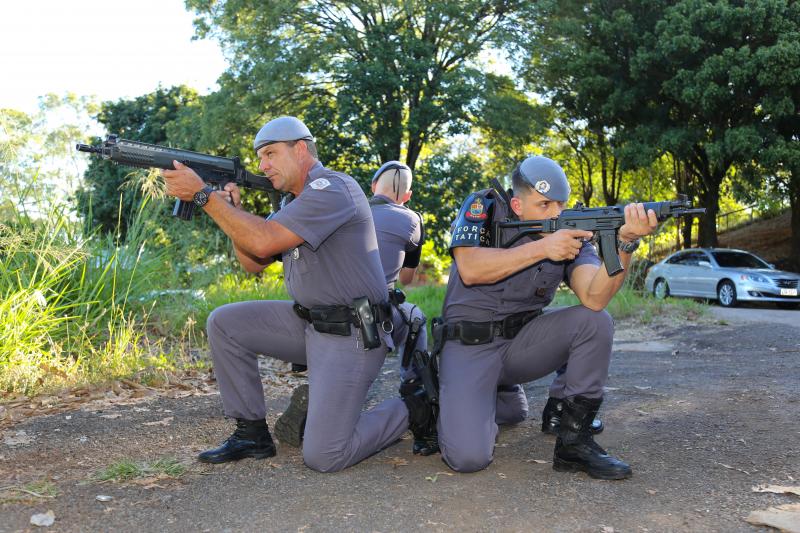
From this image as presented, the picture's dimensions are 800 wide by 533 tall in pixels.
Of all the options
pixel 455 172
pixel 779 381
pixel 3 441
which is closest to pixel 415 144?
pixel 455 172

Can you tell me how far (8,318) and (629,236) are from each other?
412cm

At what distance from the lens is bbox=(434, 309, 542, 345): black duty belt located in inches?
161

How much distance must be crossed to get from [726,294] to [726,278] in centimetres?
34

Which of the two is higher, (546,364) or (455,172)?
(455,172)

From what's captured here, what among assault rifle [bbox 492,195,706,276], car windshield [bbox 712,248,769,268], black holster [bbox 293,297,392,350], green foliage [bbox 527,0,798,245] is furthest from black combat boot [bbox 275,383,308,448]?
green foliage [bbox 527,0,798,245]

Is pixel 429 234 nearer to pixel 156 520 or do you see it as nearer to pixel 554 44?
pixel 554 44

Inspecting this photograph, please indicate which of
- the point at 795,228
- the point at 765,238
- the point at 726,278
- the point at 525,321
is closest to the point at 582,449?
the point at 525,321

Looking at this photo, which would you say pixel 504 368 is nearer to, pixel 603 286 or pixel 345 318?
pixel 603 286

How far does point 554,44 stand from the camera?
21.8 metres

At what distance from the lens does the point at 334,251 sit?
402 centimetres

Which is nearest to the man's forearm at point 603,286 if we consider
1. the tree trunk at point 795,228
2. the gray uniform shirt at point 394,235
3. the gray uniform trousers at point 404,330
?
the gray uniform trousers at point 404,330

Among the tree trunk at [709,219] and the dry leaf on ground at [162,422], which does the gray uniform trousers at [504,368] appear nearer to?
the dry leaf on ground at [162,422]

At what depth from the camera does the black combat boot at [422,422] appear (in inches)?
165

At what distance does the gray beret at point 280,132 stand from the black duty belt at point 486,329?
128cm
